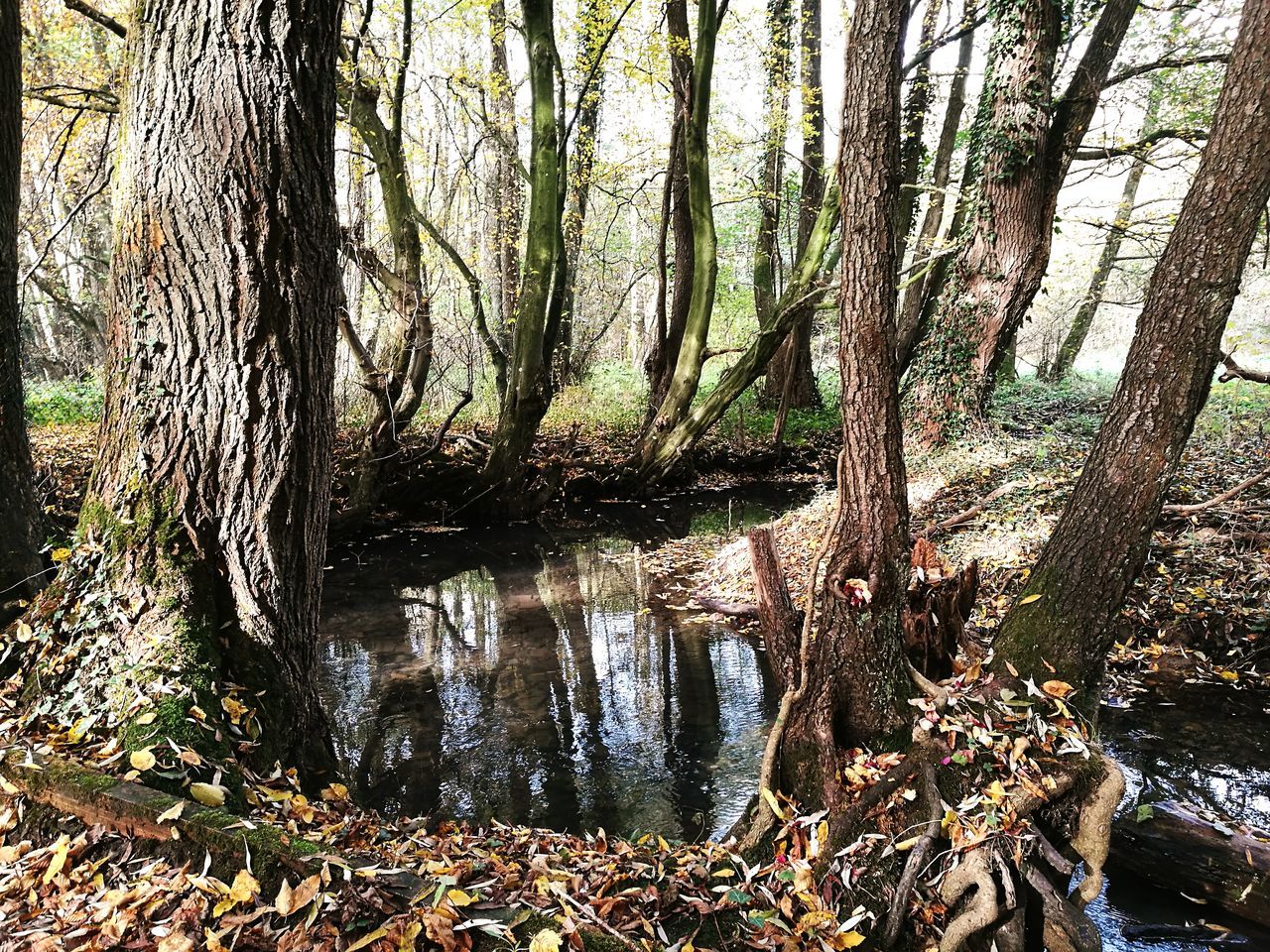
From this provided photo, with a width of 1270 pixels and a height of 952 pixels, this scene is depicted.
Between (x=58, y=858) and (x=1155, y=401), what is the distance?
461 cm

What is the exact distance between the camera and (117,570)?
3125 mm

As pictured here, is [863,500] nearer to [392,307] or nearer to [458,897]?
[458,897]

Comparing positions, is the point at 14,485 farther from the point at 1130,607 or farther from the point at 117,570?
the point at 1130,607

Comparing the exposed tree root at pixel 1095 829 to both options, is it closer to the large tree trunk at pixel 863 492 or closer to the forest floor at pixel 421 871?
the forest floor at pixel 421 871

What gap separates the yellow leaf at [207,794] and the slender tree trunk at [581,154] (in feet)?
33.0

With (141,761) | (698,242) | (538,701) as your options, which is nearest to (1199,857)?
(538,701)

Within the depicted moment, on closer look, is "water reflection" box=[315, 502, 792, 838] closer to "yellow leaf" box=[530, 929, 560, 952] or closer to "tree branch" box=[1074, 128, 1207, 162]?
"yellow leaf" box=[530, 929, 560, 952]

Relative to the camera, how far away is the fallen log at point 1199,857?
11.1 ft

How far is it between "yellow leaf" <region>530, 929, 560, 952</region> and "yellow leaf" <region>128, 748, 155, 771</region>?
1568 millimetres

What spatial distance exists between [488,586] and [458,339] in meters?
8.00

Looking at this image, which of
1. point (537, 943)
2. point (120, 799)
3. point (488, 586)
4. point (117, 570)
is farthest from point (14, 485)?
point (488, 586)

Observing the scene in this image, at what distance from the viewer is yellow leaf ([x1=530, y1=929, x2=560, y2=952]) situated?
7.07 feet

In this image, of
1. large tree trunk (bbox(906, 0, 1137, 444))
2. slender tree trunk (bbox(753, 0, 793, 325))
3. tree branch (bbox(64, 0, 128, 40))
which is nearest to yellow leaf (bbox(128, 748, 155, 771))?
tree branch (bbox(64, 0, 128, 40))

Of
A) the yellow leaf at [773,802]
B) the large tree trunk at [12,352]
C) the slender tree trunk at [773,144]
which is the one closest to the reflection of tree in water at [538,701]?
the yellow leaf at [773,802]
